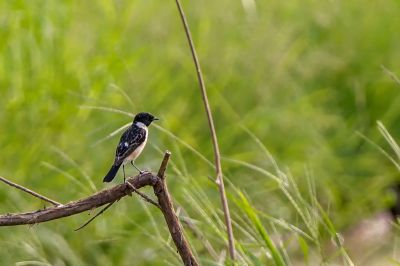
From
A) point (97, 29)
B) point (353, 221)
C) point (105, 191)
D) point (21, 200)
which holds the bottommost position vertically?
point (105, 191)

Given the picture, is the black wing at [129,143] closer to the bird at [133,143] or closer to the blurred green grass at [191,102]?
the bird at [133,143]

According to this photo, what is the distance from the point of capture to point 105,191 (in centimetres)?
281

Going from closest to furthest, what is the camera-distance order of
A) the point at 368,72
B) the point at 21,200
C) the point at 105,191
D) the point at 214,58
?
1. the point at 105,191
2. the point at 21,200
3. the point at 214,58
4. the point at 368,72

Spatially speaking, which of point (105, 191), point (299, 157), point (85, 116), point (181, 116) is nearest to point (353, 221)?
point (299, 157)

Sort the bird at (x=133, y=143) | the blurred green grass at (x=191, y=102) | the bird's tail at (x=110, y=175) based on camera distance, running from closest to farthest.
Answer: the bird's tail at (x=110, y=175) → the bird at (x=133, y=143) → the blurred green grass at (x=191, y=102)

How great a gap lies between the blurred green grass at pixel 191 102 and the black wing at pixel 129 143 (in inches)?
68.6

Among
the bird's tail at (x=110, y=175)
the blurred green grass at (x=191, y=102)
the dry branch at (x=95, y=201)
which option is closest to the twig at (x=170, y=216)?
the dry branch at (x=95, y=201)

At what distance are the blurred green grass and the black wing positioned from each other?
1.74m

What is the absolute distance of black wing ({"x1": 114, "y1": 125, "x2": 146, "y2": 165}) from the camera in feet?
9.45

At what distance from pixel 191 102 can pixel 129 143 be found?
145 inches

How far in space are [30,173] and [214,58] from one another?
5.58 feet

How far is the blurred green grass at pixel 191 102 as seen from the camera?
5312mm

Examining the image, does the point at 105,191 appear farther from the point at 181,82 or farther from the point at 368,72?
the point at 368,72

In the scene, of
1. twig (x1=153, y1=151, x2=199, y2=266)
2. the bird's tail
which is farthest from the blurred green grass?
the bird's tail
